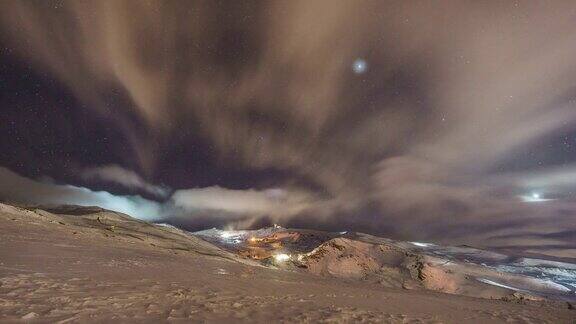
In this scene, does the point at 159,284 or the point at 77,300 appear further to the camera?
the point at 159,284

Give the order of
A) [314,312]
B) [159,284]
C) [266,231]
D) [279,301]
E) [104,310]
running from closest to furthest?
1. [104,310]
2. [314,312]
3. [279,301]
4. [159,284]
5. [266,231]

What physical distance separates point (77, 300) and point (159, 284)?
257cm

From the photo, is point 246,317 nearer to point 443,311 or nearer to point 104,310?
point 104,310

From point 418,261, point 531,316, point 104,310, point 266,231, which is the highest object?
point 266,231

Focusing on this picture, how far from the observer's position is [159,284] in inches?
334

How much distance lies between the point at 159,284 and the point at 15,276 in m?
2.84

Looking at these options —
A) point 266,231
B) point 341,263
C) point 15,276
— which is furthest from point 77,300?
point 266,231

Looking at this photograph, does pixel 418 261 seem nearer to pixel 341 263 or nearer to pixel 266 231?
pixel 341 263

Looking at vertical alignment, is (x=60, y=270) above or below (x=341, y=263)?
below

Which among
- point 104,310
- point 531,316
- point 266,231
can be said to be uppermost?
point 266,231

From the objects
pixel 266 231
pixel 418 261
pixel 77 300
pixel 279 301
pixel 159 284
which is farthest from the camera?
pixel 266 231

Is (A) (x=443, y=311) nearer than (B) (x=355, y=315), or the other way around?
(B) (x=355, y=315)

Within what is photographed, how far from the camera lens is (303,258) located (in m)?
33.8

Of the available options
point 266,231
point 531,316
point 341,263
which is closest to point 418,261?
point 341,263
